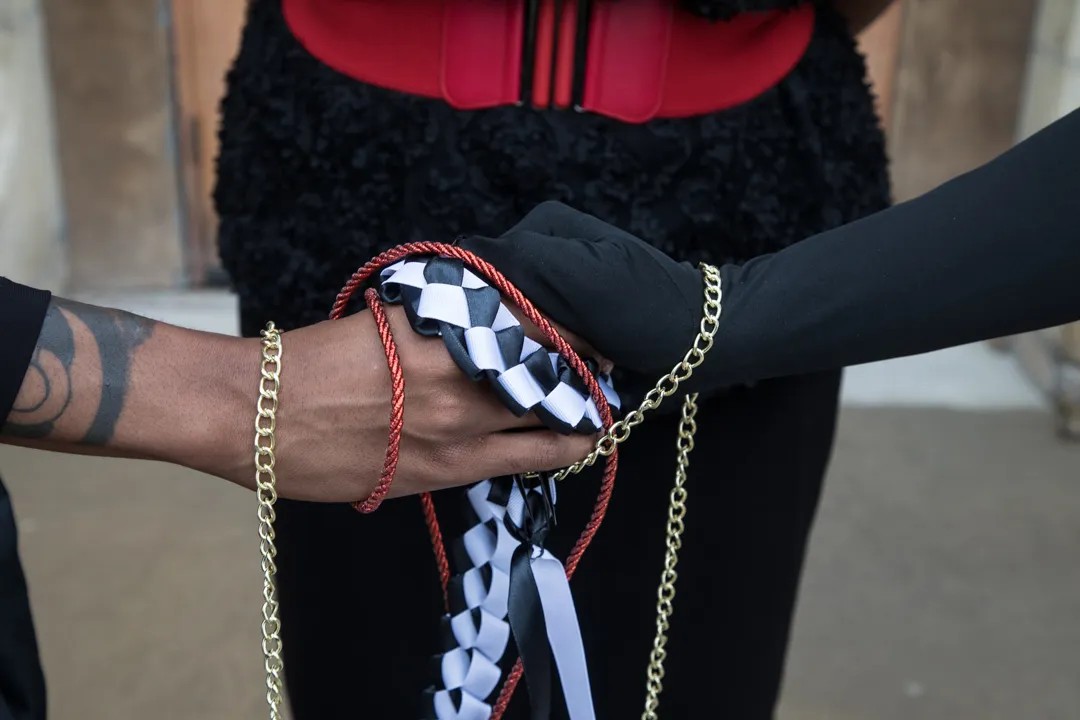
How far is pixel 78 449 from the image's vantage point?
549mm

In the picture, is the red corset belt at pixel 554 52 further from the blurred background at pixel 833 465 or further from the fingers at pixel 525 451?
the blurred background at pixel 833 465

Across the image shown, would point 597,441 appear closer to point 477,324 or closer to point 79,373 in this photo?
point 477,324

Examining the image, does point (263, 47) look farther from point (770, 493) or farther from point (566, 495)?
point (770, 493)

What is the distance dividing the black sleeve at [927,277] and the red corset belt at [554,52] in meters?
0.15

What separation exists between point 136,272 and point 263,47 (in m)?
2.06

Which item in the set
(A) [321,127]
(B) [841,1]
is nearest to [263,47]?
(A) [321,127]

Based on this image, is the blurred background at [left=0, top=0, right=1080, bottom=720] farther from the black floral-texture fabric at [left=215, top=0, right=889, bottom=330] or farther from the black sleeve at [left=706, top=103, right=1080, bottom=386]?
the black sleeve at [left=706, top=103, right=1080, bottom=386]

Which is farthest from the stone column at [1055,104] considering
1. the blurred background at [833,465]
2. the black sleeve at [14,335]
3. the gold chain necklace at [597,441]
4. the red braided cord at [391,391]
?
the black sleeve at [14,335]

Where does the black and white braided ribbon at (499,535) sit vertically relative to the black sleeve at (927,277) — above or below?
below

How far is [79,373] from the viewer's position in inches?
20.3

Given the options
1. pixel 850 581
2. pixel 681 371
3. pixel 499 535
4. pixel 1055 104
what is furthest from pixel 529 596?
pixel 1055 104

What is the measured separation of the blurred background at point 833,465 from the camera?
159 cm

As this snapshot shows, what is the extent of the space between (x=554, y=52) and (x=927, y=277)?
25 centimetres

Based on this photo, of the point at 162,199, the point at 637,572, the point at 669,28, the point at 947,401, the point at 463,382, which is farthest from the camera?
the point at 162,199
